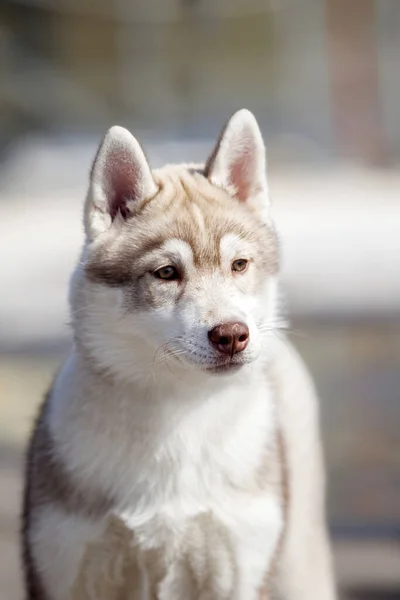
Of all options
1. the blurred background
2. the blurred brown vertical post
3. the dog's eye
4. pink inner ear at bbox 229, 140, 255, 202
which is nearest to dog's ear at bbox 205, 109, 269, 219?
pink inner ear at bbox 229, 140, 255, 202

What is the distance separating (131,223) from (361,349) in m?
0.65

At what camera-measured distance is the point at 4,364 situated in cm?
126

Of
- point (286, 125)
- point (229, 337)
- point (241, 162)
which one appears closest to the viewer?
point (229, 337)

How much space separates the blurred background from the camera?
1.25 metres

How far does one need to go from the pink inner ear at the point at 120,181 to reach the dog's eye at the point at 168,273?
0.08 metres

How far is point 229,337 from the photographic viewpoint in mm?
775

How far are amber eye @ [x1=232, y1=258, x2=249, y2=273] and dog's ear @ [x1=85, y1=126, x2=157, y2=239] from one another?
118mm

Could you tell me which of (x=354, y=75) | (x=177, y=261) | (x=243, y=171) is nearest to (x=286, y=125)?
(x=354, y=75)

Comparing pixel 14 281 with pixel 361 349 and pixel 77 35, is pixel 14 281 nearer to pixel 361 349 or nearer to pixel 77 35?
pixel 77 35

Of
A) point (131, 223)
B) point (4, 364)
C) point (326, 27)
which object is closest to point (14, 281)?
point (4, 364)

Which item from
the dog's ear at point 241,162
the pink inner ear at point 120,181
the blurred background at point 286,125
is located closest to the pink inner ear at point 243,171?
the dog's ear at point 241,162

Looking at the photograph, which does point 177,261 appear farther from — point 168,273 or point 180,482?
point 180,482

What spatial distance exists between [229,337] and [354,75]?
71 cm

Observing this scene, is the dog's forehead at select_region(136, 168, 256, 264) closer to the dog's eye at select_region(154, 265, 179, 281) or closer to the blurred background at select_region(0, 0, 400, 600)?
the dog's eye at select_region(154, 265, 179, 281)
